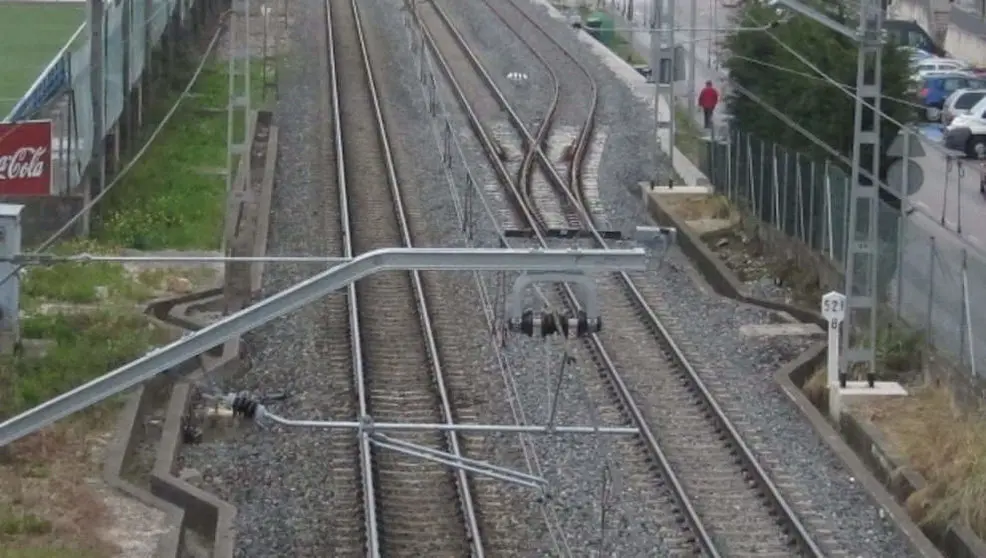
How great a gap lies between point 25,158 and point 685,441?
9.15 metres

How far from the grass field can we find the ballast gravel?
384 inches

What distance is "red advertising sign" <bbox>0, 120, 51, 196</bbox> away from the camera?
22.8 meters

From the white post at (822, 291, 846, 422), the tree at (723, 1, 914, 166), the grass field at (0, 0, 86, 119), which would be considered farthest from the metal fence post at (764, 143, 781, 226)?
the grass field at (0, 0, 86, 119)

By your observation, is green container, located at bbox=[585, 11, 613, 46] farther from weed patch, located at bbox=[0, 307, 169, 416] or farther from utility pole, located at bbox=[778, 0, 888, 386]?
utility pole, located at bbox=[778, 0, 888, 386]

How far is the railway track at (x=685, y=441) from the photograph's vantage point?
1485 cm

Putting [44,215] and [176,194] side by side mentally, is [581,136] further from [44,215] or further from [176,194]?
[44,215]

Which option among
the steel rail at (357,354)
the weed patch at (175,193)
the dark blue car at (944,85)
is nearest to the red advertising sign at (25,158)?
the weed patch at (175,193)

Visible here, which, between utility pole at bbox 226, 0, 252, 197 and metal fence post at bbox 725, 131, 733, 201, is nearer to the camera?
utility pole at bbox 226, 0, 252, 197

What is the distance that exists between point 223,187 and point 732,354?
36.4ft

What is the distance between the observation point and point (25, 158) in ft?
75.7

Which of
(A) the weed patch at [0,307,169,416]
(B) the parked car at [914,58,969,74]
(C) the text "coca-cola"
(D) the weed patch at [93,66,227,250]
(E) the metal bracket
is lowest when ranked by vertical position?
(A) the weed patch at [0,307,169,416]

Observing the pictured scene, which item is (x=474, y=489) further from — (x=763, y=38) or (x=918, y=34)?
(x=918, y=34)

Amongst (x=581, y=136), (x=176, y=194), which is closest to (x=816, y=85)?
(x=176, y=194)

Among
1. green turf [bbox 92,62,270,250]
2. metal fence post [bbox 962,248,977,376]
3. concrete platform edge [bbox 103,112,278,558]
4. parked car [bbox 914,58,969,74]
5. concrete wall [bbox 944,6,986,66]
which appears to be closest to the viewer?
concrete platform edge [bbox 103,112,278,558]
